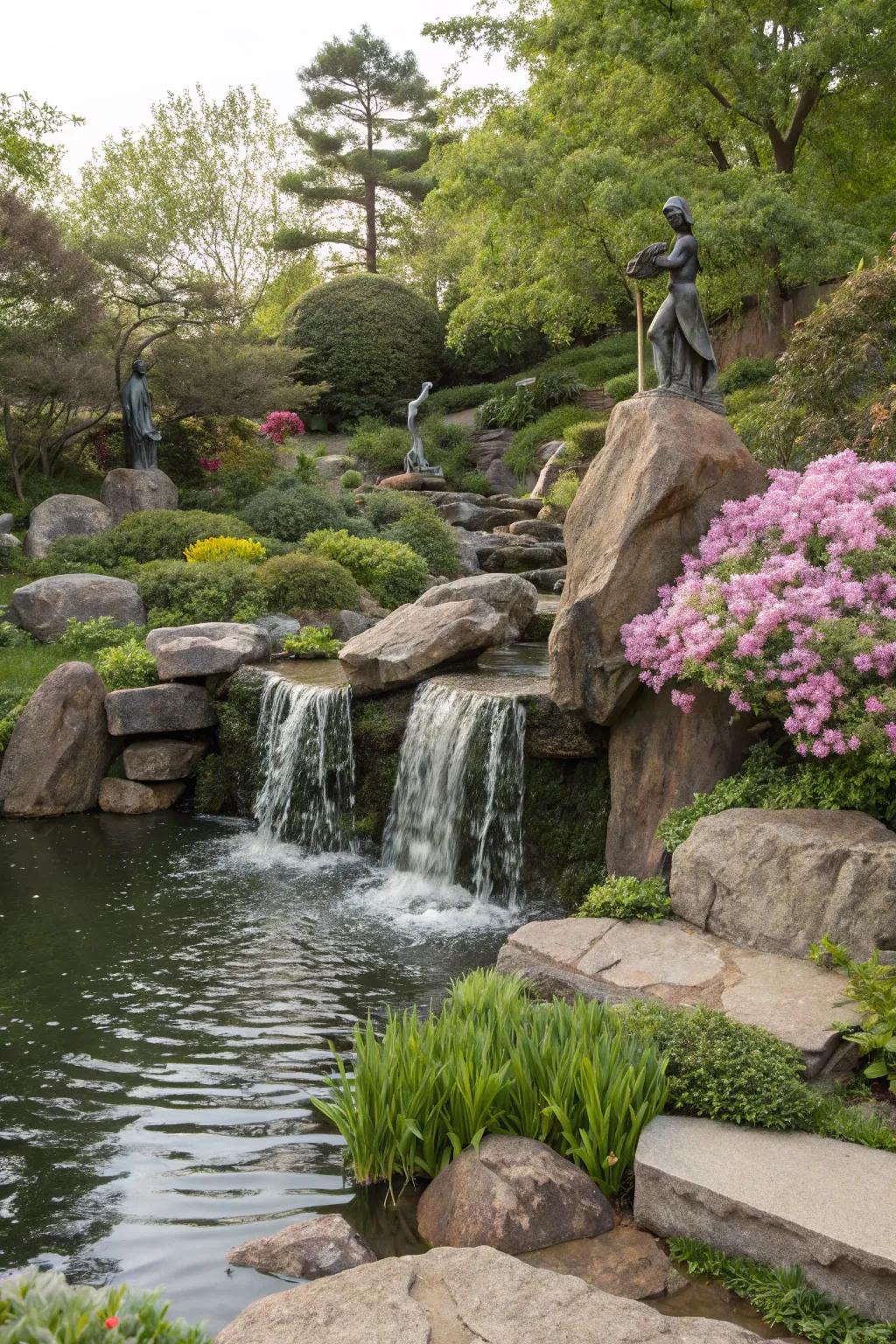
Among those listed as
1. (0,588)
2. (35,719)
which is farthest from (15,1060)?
(0,588)

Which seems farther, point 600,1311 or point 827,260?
point 827,260

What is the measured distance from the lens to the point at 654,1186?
12.7ft

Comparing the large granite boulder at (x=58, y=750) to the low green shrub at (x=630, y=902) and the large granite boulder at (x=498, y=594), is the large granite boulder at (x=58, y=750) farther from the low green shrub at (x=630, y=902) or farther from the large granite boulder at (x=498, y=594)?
the low green shrub at (x=630, y=902)

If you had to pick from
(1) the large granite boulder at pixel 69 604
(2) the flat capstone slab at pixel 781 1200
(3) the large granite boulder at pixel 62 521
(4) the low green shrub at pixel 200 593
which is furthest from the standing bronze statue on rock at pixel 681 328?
(3) the large granite boulder at pixel 62 521

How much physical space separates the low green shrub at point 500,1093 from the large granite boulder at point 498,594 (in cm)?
618

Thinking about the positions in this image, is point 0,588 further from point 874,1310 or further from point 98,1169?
point 874,1310

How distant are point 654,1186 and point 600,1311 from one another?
786 millimetres

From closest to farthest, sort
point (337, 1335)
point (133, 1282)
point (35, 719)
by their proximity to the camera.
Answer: point (337, 1335)
point (133, 1282)
point (35, 719)

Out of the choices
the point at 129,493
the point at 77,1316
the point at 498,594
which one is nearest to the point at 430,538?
the point at 129,493

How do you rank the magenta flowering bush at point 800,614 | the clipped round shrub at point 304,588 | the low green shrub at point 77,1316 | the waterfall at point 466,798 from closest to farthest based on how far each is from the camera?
the low green shrub at point 77,1316
the magenta flowering bush at point 800,614
the waterfall at point 466,798
the clipped round shrub at point 304,588

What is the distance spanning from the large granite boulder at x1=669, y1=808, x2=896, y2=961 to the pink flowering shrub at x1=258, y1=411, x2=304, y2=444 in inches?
704

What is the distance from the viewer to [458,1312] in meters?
3.17

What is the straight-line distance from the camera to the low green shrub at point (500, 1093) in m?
4.11

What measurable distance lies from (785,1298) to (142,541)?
14.6 metres
